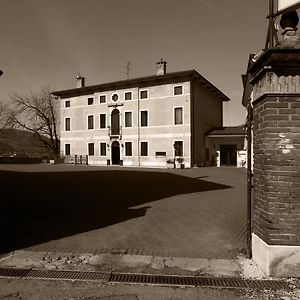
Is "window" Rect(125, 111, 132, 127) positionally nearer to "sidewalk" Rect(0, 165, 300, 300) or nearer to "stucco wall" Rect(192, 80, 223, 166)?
"stucco wall" Rect(192, 80, 223, 166)

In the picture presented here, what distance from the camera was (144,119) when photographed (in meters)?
32.5

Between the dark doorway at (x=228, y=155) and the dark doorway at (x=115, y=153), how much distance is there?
39.1 feet

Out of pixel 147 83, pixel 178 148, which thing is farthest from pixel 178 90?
pixel 178 148

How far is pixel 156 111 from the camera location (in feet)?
104

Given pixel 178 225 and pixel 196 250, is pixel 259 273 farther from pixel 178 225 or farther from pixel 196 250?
pixel 178 225

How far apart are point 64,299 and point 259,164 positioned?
11.0 ft

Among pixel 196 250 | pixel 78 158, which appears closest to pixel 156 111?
pixel 78 158

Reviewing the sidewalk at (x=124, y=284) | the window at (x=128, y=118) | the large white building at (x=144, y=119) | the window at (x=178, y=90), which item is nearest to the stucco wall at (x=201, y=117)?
the large white building at (x=144, y=119)

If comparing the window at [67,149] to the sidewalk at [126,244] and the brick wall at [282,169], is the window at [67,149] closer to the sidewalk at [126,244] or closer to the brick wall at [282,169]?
the sidewalk at [126,244]

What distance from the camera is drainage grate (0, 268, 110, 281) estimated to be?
4.22 metres

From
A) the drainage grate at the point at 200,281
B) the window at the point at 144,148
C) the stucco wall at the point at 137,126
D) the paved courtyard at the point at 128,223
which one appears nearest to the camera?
the drainage grate at the point at 200,281

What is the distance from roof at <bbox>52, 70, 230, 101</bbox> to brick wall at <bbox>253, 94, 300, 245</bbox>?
2598cm

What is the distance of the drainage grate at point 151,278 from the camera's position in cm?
397

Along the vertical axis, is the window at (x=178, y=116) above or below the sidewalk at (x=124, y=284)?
above
